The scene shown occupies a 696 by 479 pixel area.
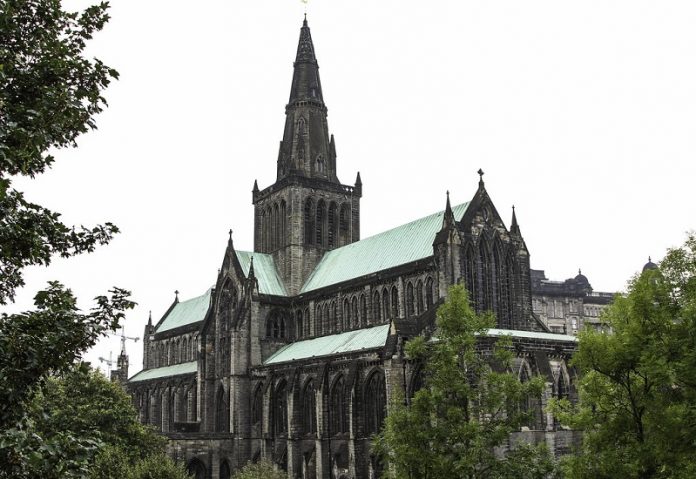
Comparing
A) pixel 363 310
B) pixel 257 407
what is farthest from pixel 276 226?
pixel 257 407

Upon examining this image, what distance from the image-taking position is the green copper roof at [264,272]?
72438 millimetres

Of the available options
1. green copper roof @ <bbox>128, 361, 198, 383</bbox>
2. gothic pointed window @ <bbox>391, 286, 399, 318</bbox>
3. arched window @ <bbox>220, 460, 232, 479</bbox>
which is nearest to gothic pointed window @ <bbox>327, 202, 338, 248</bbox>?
gothic pointed window @ <bbox>391, 286, 399, 318</bbox>

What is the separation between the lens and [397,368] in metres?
50.6

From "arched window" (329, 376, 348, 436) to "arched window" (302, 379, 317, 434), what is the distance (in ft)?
5.78

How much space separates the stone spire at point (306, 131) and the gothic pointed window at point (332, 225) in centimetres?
274

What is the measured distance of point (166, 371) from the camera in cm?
8969

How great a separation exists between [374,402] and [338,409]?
4.19m

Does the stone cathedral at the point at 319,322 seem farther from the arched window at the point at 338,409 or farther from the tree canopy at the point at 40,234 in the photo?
the tree canopy at the point at 40,234

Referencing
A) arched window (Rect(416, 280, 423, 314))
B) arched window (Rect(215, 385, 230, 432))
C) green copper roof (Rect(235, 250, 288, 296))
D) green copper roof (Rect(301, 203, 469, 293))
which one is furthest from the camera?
green copper roof (Rect(235, 250, 288, 296))

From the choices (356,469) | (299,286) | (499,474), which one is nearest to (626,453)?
(499,474)

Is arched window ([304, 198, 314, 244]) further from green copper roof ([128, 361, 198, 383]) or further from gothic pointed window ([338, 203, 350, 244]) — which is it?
green copper roof ([128, 361, 198, 383])

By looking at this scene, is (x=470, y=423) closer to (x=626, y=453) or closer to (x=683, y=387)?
(x=626, y=453)

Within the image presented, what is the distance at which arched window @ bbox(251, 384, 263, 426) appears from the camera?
6588 centimetres

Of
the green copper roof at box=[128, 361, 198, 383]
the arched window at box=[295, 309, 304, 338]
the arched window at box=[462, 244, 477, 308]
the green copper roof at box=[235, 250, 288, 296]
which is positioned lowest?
the green copper roof at box=[128, 361, 198, 383]
